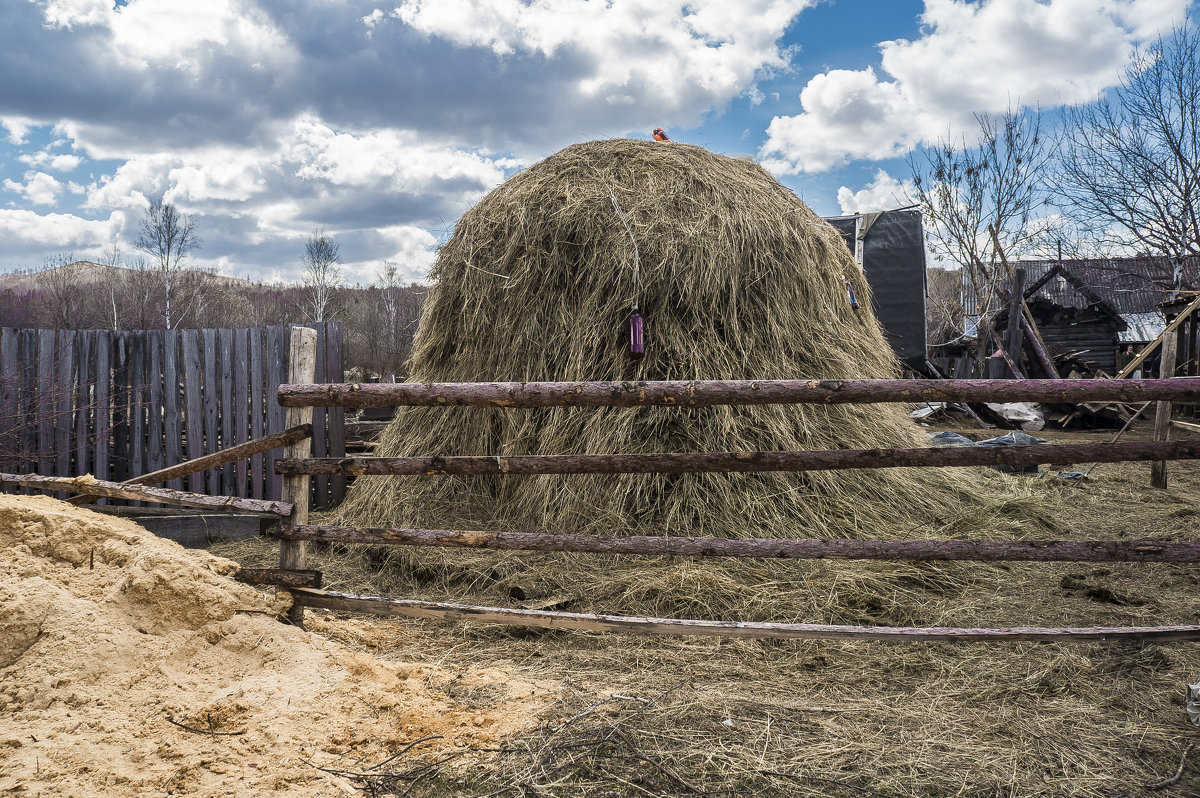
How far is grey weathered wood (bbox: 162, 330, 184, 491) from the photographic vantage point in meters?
6.33

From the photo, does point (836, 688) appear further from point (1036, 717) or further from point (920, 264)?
point (920, 264)

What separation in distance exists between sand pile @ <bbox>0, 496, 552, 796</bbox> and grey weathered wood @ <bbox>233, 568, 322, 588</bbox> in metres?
0.09

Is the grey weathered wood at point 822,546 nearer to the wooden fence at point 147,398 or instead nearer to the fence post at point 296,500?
the fence post at point 296,500

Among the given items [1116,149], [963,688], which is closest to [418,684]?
[963,688]

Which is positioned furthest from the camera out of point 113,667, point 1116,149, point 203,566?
point 1116,149

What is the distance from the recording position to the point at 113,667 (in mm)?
2604

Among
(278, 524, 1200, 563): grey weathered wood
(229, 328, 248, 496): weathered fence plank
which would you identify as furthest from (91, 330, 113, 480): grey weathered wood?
(278, 524, 1200, 563): grey weathered wood

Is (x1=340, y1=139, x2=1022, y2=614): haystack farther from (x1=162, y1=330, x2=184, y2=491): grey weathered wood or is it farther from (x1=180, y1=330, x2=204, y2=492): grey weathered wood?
(x1=162, y1=330, x2=184, y2=491): grey weathered wood

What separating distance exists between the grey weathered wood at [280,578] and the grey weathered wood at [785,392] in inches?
35.7

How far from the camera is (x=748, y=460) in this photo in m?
3.38

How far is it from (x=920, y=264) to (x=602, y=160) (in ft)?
26.3

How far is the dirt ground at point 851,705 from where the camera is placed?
7.45ft

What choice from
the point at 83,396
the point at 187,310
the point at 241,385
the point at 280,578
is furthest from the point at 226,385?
the point at 187,310

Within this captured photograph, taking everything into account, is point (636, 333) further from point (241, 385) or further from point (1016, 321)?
point (1016, 321)
